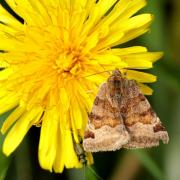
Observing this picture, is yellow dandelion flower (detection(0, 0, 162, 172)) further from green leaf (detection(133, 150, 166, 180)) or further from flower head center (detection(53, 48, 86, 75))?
green leaf (detection(133, 150, 166, 180))

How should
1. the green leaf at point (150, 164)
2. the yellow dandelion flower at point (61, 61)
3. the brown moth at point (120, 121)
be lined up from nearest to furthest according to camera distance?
the brown moth at point (120, 121)
the yellow dandelion flower at point (61, 61)
the green leaf at point (150, 164)

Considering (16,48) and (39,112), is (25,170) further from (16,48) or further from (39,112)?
(16,48)

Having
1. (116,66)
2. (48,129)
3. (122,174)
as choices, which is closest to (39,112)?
(48,129)

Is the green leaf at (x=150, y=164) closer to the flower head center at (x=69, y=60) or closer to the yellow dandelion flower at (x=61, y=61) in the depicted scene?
the yellow dandelion flower at (x=61, y=61)

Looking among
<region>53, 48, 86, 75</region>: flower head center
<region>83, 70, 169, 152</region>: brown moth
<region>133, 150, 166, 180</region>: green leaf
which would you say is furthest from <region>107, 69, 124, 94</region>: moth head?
<region>133, 150, 166, 180</region>: green leaf

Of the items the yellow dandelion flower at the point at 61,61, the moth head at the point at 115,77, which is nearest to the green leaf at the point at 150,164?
the yellow dandelion flower at the point at 61,61
